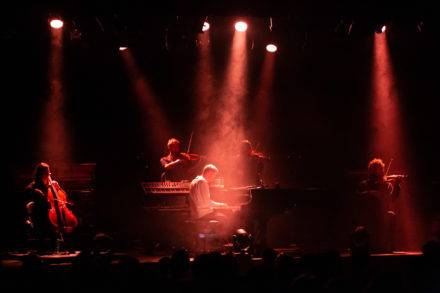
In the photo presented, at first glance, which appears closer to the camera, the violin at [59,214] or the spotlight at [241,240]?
the spotlight at [241,240]

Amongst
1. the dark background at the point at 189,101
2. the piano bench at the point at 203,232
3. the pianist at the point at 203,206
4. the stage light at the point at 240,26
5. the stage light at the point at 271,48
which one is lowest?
the piano bench at the point at 203,232

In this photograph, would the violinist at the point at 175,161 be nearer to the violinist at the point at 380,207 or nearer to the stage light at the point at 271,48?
the stage light at the point at 271,48

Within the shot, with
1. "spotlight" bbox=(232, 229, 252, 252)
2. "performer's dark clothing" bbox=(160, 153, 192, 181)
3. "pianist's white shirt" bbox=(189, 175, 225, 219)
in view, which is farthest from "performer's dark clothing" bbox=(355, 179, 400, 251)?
"performer's dark clothing" bbox=(160, 153, 192, 181)

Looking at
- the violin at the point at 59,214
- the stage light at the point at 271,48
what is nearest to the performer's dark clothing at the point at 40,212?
the violin at the point at 59,214

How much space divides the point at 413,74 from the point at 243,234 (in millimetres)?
6825

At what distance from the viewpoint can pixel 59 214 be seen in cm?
934

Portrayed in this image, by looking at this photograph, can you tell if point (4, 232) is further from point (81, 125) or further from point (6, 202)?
point (81, 125)

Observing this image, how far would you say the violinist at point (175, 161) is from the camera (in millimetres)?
11305

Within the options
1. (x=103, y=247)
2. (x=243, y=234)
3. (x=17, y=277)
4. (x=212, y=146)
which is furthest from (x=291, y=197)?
(x=17, y=277)

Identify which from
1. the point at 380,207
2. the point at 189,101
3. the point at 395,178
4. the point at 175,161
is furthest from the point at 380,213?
the point at 189,101

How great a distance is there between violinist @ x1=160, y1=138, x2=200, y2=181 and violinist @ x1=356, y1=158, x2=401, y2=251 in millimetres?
3439

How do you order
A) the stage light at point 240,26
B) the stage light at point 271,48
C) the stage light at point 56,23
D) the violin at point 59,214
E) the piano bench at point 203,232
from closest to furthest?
the violin at point 59,214
the piano bench at point 203,232
the stage light at point 56,23
the stage light at point 240,26
the stage light at point 271,48

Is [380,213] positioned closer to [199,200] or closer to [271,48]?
[199,200]

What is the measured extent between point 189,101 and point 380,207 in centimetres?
515
